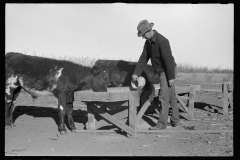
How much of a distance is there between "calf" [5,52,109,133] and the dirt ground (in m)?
0.68

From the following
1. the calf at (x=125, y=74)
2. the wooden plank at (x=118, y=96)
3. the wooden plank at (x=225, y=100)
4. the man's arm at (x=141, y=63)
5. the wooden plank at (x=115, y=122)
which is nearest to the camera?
the wooden plank at (x=118, y=96)

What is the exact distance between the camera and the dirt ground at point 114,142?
5182 mm

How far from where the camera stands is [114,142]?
587 centimetres

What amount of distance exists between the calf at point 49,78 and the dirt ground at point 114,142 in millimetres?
677

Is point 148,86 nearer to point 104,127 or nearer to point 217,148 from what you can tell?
point 104,127

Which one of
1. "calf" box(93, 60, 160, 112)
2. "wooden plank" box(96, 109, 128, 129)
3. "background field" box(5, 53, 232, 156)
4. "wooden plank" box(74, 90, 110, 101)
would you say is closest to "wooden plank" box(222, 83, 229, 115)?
"background field" box(5, 53, 232, 156)

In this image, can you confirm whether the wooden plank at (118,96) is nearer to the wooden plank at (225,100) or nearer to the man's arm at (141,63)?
the man's arm at (141,63)

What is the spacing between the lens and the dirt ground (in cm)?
518

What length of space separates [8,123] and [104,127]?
103 inches

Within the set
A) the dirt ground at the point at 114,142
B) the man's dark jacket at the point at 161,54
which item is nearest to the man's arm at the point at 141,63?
the man's dark jacket at the point at 161,54

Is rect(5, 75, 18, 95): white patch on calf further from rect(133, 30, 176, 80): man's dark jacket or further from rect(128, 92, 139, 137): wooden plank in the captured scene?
rect(133, 30, 176, 80): man's dark jacket

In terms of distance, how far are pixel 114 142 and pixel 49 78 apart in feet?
8.58

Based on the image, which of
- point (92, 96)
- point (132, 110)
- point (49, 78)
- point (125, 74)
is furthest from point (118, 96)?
point (125, 74)
